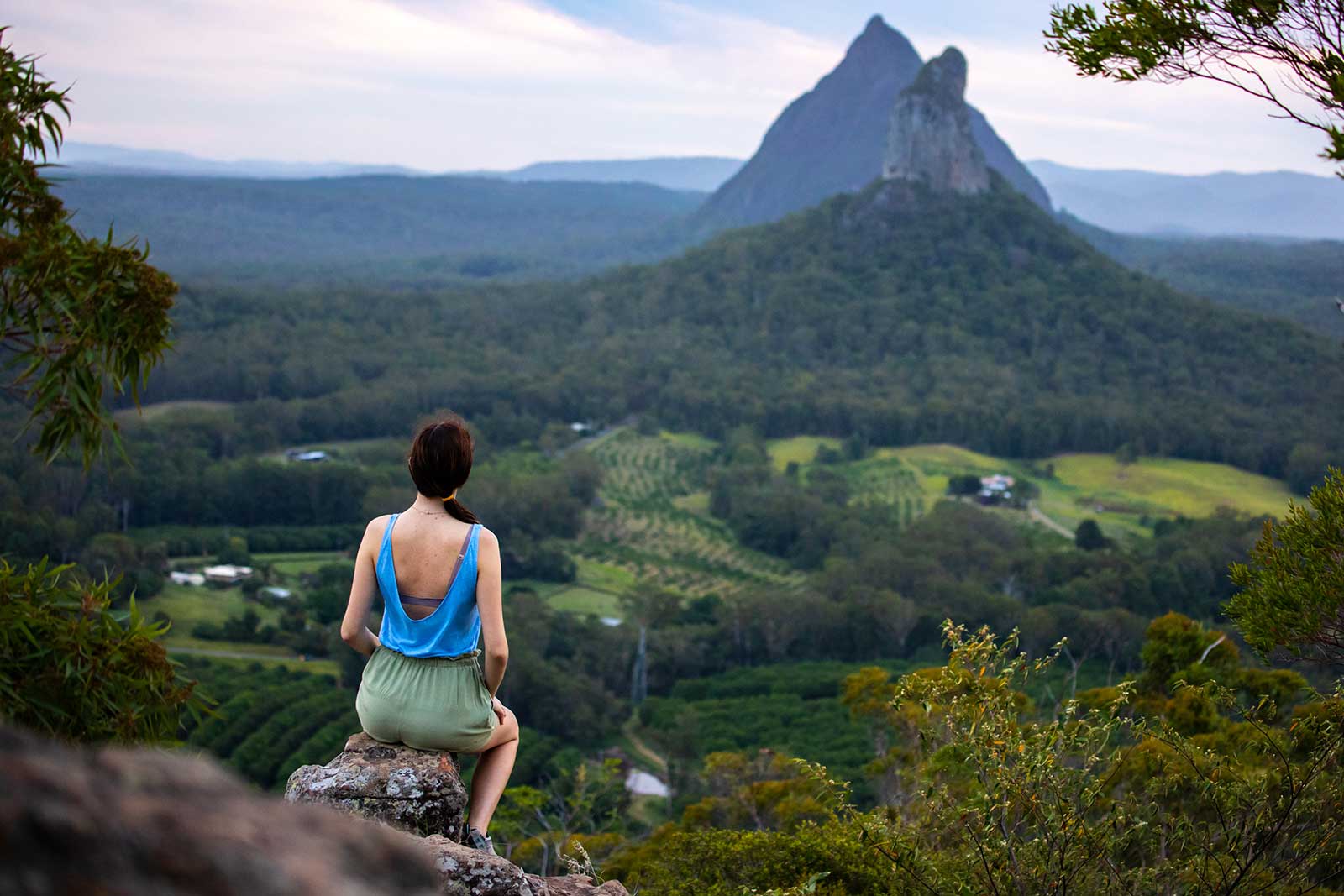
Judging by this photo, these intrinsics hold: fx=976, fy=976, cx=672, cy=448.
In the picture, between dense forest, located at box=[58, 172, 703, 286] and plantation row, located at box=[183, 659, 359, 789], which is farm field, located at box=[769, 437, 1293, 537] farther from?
dense forest, located at box=[58, 172, 703, 286]

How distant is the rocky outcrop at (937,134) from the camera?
82938mm

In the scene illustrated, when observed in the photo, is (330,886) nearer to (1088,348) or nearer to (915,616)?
(915,616)

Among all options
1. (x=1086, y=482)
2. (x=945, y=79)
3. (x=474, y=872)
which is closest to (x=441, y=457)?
(x=474, y=872)

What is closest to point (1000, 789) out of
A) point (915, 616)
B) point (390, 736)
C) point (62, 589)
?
point (390, 736)

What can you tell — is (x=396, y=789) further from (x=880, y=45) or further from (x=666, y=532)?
(x=880, y=45)

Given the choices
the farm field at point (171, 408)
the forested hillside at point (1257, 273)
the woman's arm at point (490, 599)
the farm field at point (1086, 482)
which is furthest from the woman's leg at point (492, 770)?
the forested hillside at point (1257, 273)

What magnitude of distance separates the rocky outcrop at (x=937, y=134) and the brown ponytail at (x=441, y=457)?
8649cm

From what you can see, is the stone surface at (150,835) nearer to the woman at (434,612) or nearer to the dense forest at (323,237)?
the woman at (434,612)

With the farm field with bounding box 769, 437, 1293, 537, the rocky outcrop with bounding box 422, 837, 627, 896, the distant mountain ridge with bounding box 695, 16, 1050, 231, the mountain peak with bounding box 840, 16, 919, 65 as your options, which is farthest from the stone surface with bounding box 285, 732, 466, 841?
the mountain peak with bounding box 840, 16, 919, 65

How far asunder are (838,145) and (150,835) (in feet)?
614

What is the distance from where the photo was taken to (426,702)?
3.45 metres

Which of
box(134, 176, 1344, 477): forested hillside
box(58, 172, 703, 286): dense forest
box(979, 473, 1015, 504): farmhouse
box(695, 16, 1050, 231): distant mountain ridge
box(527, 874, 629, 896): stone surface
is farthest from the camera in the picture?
box(695, 16, 1050, 231): distant mountain ridge

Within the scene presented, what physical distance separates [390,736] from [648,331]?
83753 mm

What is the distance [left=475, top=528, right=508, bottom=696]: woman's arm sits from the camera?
3393 mm
